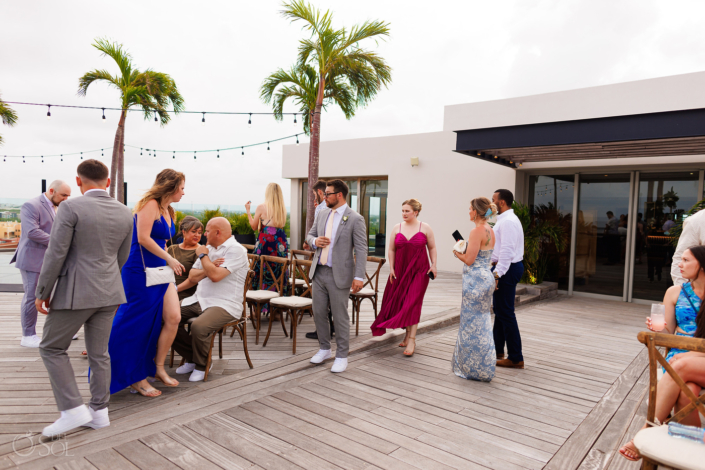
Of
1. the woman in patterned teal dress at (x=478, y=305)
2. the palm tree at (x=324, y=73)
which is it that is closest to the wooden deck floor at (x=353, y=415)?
the woman in patterned teal dress at (x=478, y=305)

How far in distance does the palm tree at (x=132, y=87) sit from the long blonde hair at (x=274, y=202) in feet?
29.4

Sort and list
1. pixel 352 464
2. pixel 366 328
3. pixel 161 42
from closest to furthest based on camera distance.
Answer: pixel 352 464 → pixel 366 328 → pixel 161 42

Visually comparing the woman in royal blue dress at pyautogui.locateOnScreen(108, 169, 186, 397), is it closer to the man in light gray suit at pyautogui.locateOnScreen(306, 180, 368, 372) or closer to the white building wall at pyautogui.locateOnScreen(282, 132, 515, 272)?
the man in light gray suit at pyautogui.locateOnScreen(306, 180, 368, 372)

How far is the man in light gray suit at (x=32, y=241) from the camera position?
3.83 m

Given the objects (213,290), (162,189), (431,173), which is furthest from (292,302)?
(431,173)

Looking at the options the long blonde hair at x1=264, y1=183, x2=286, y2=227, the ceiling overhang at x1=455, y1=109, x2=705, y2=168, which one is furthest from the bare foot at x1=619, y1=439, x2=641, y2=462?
the ceiling overhang at x1=455, y1=109, x2=705, y2=168

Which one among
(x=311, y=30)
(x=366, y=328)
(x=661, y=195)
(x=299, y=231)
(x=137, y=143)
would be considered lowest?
(x=366, y=328)

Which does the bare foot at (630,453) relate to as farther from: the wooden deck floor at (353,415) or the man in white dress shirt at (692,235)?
the man in white dress shirt at (692,235)

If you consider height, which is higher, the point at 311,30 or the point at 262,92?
the point at 311,30

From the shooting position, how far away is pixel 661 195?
7.11 meters

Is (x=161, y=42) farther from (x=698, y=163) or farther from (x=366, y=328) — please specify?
(x=698, y=163)

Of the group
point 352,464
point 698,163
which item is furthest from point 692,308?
point 698,163

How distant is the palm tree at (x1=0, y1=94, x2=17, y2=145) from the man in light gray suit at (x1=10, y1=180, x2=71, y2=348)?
516 inches

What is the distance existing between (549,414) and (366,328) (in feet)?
8.23
